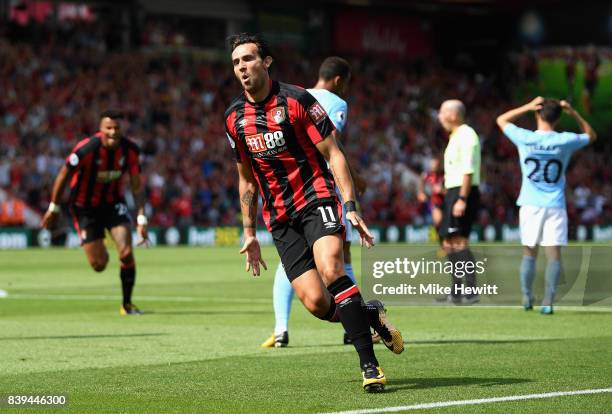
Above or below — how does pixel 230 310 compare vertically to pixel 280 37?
below

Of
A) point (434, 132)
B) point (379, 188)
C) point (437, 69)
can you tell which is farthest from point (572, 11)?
point (379, 188)

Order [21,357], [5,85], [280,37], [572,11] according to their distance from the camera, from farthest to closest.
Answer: [572,11]
[280,37]
[5,85]
[21,357]

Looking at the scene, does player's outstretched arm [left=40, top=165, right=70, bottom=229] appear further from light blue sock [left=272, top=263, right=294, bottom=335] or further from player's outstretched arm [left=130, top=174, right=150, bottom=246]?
light blue sock [left=272, top=263, right=294, bottom=335]

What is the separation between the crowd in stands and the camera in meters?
34.9

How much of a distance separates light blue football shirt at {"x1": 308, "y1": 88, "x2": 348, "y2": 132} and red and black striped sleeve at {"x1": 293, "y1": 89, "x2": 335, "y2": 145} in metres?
2.57

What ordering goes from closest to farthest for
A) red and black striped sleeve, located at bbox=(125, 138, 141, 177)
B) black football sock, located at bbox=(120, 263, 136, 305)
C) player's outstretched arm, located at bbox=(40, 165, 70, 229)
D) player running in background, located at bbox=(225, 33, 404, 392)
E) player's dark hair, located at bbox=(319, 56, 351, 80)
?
player running in background, located at bbox=(225, 33, 404, 392)
player's dark hair, located at bbox=(319, 56, 351, 80)
player's outstretched arm, located at bbox=(40, 165, 70, 229)
black football sock, located at bbox=(120, 263, 136, 305)
red and black striped sleeve, located at bbox=(125, 138, 141, 177)

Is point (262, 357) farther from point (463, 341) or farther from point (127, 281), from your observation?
point (127, 281)

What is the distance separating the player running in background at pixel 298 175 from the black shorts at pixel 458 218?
6.75m

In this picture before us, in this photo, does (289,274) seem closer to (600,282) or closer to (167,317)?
(600,282)

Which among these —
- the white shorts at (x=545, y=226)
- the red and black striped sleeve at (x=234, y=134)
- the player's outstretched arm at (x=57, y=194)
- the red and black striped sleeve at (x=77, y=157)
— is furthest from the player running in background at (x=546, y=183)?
the red and black striped sleeve at (x=234, y=134)

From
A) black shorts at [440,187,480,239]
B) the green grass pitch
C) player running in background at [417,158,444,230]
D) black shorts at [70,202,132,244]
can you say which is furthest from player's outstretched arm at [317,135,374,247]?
player running in background at [417,158,444,230]

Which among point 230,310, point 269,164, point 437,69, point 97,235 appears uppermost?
point 437,69

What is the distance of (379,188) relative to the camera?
41.2m

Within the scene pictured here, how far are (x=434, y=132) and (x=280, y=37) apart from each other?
776cm
